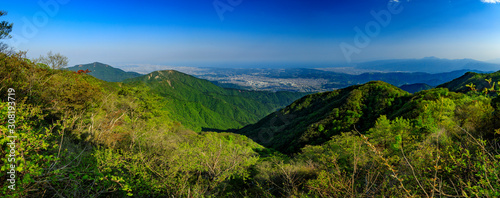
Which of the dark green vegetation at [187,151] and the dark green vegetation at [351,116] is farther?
the dark green vegetation at [351,116]

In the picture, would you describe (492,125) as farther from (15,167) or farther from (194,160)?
(15,167)

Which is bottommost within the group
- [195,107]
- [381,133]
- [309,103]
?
[195,107]

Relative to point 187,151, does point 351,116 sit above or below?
below

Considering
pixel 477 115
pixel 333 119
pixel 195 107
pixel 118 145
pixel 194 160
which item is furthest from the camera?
pixel 195 107

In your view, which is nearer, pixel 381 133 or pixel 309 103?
pixel 381 133

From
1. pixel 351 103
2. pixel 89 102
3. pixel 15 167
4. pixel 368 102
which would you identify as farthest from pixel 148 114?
pixel 368 102

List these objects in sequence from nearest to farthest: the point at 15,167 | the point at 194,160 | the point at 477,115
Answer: the point at 15,167 < the point at 194,160 < the point at 477,115

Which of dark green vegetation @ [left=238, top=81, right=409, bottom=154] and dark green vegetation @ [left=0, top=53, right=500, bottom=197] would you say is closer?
dark green vegetation @ [left=0, top=53, right=500, bottom=197]

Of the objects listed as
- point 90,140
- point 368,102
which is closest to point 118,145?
point 90,140

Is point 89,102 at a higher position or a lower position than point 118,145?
higher

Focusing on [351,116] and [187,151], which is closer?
[187,151]
